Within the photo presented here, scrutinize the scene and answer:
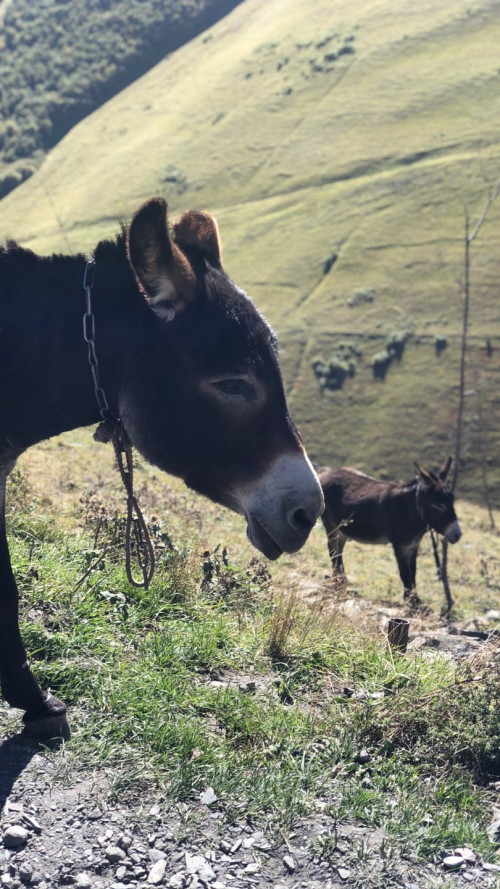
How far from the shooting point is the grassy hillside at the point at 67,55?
99312 mm

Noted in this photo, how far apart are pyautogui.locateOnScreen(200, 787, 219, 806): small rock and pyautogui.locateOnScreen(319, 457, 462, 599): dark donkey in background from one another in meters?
8.59

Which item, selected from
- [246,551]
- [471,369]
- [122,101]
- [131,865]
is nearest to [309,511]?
[131,865]

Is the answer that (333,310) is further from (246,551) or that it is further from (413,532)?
(246,551)

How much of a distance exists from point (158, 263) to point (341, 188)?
2691 inches

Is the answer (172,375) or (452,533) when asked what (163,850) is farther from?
(452,533)

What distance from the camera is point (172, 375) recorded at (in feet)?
13.0

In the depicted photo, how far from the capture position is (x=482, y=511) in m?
32.3

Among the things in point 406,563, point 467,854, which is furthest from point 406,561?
point 467,854

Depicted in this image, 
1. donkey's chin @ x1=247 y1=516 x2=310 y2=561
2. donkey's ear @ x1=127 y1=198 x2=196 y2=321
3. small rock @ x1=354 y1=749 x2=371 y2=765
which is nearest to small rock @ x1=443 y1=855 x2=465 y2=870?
small rock @ x1=354 y1=749 x2=371 y2=765

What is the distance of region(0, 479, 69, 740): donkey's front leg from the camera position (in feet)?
14.6

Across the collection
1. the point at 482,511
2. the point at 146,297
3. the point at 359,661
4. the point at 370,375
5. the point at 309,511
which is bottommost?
the point at 370,375

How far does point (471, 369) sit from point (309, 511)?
4344 centimetres

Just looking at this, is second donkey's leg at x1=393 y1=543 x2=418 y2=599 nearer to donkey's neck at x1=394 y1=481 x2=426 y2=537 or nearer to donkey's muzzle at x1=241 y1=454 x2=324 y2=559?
donkey's neck at x1=394 y1=481 x2=426 y2=537

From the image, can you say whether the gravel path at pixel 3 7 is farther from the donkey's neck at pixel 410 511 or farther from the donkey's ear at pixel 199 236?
the donkey's ear at pixel 199 236
